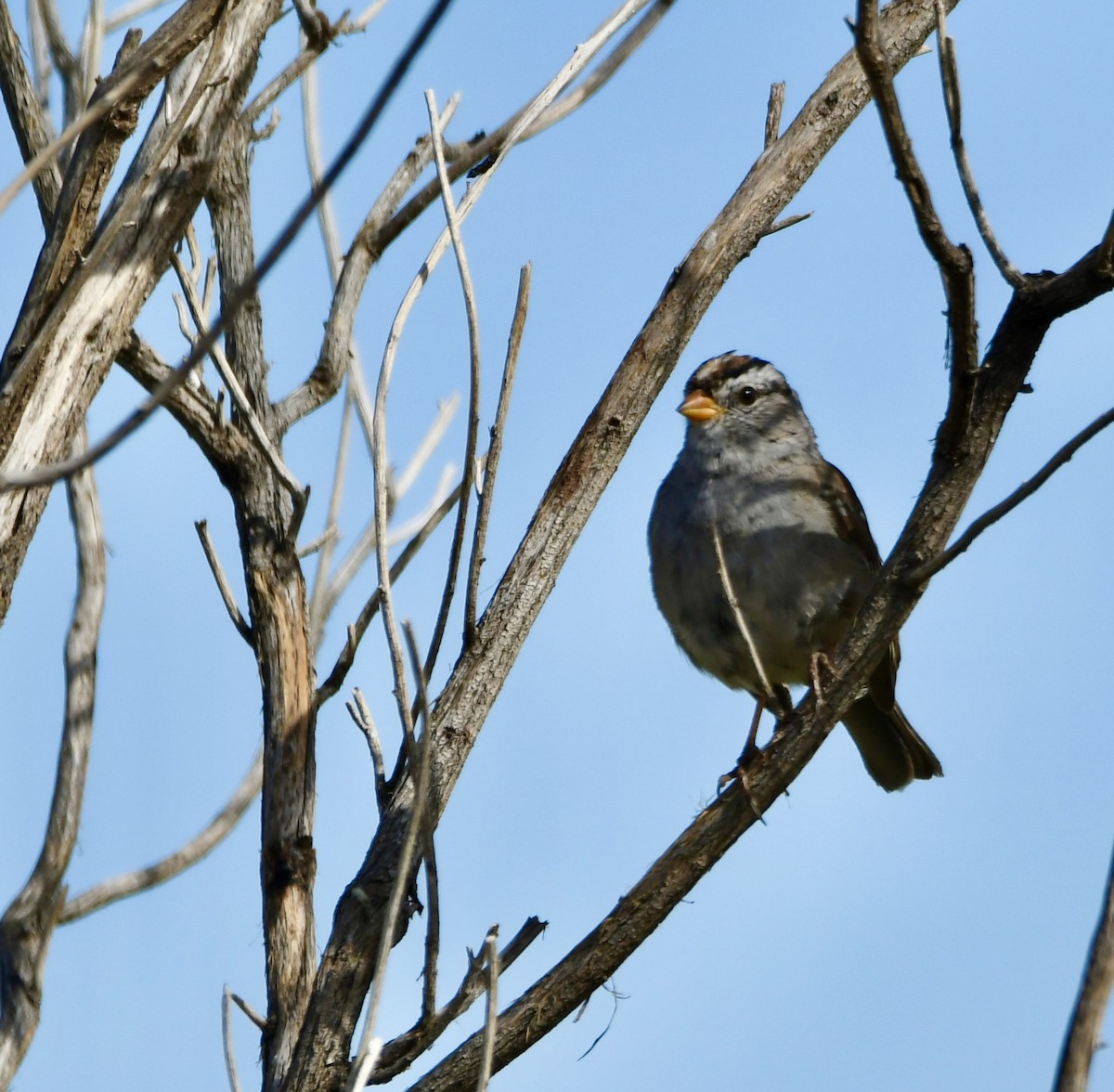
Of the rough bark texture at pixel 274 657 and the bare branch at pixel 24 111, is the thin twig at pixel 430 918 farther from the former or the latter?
the bare branch at pixel 24 111

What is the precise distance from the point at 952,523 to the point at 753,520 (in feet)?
7.31

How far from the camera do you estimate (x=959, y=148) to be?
2564mm

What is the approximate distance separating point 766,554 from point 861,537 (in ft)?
1.77

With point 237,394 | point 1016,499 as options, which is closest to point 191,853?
point 237,394

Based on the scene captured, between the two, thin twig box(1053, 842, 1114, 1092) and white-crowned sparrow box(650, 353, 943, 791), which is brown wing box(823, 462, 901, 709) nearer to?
white-crowned sparrow box(650, 353, 943, 791)

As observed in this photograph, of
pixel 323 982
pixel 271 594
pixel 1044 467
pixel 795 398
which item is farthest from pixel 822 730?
pixel 795 398

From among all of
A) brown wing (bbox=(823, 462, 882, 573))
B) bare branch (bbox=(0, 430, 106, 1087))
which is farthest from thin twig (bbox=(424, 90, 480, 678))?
brown wing (bbox=(823, 462, 882, 573))

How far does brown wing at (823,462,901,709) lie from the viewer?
17.8 feet

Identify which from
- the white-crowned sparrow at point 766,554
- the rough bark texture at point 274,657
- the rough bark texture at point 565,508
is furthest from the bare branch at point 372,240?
the white-crowned sparrow at point 766,554

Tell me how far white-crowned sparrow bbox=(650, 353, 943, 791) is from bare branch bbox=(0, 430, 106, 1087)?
6.68ft

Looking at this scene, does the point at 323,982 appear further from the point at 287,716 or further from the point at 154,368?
the point at 154,368

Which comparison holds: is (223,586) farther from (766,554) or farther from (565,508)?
(766,554)

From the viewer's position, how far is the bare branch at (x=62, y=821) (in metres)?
3.56

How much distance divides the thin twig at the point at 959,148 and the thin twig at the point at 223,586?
80.9 inches
